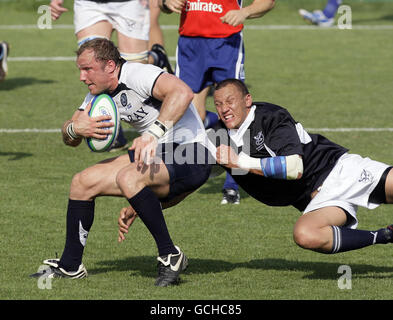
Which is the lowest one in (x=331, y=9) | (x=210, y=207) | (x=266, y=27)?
(x=266, y=27)

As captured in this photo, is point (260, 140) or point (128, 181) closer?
point (128, 181)

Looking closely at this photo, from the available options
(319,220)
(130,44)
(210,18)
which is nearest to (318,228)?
(319,220)

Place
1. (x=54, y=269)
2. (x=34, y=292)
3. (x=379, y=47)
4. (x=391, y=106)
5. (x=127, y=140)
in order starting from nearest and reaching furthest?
(x=34, y=292), (x=54, y=269), (x=127, y=140), (x=391, y=106), (x=379, y=47)

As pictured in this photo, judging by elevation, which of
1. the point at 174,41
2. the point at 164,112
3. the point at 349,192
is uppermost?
the point at 164,112

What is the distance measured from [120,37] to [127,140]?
1439mm

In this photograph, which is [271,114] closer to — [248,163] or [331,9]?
[248,163]

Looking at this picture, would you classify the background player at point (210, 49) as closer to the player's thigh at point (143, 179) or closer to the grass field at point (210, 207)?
the grass field at point (210, 207)

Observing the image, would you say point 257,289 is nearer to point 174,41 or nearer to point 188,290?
point 188,290

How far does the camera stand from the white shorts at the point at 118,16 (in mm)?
10641

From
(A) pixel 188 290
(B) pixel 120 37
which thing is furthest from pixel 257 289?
(B) pixel 120 37

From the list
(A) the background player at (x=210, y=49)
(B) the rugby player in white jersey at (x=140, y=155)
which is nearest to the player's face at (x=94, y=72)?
(B) the rugby player in white jersey at (x=140, y=155)

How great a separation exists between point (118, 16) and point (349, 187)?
16.8 feet

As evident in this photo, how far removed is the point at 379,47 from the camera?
61.0ft

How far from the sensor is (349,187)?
21.4 feet
